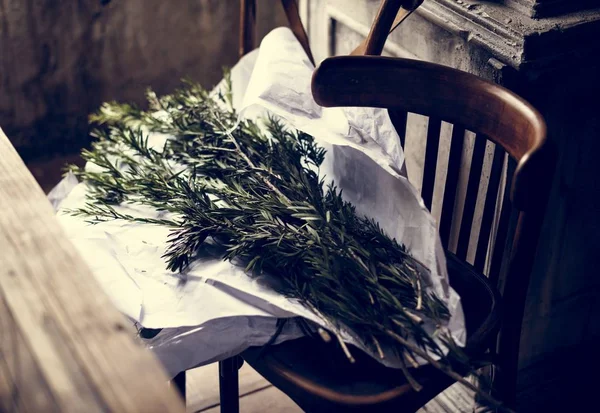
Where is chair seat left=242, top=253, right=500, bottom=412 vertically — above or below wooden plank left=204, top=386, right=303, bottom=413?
above

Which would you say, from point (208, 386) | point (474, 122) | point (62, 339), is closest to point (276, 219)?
point (474, 122)

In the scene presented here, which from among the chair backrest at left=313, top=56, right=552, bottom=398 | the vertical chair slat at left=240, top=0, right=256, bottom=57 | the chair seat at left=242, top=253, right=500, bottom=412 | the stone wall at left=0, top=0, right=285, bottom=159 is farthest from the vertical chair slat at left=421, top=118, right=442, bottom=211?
the stone wall at left=0, top=0, right=285, bottom=159

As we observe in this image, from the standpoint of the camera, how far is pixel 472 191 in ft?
4.29

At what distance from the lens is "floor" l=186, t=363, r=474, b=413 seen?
5.62ft

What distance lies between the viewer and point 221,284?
1.12 m

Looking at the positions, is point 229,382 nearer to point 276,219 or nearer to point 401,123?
point 276,219

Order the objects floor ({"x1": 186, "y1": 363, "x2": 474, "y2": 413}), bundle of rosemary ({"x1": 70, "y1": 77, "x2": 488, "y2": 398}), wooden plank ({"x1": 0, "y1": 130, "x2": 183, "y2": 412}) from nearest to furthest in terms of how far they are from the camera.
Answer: wooden plank ({"x1": 0, "y1": 130, "x2": 183, "y2": 412}) < bundle of rosemary ({"x1": 70, "y1": 77, "x2": 488, "y2": 398}) < floor ({"x1": 186, "y1": 363, "x2": 474, "y2": 413})

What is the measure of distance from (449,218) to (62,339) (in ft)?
3.04

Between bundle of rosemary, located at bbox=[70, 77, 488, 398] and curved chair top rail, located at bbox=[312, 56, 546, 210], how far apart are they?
0.14 meters

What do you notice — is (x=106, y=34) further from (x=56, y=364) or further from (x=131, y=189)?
(x=56, y=364)

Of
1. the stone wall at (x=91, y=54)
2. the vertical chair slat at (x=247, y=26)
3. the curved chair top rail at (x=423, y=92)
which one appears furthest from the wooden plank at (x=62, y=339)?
the stone wall at (x=91, y=54)

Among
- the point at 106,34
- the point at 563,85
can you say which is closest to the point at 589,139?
the point at 563,85

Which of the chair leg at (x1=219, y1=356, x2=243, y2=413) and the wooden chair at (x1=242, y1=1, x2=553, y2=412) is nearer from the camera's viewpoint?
the wooden chair at (x1=242, y1=1, x2=553, y2=412)

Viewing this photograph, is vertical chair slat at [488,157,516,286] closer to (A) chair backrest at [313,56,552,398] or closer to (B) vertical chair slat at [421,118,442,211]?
(A) chair backrest at [313,56,552,398]
